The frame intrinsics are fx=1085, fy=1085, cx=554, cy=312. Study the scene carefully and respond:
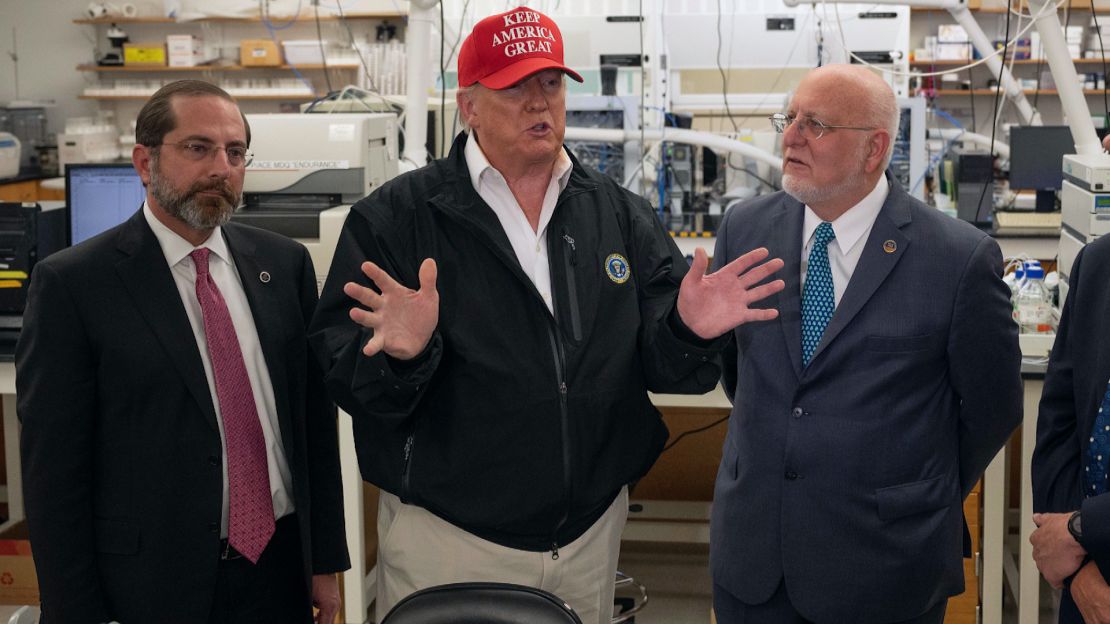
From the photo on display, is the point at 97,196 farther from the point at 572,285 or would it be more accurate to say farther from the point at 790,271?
the point at 790,271

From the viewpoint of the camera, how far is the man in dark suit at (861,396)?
5.57 feet

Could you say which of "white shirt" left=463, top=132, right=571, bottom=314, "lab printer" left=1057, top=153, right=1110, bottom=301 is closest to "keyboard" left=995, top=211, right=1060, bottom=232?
"lab printer" left=1057, top=153, right=1110, bottom=301

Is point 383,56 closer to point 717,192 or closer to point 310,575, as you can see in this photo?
point 717,192

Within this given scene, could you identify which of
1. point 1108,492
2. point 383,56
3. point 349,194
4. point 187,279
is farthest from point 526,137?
point 383,56

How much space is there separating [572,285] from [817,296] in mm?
404

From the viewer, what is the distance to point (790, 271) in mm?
1803

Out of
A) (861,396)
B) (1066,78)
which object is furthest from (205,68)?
(861,396)

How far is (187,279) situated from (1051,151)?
12.0 feet

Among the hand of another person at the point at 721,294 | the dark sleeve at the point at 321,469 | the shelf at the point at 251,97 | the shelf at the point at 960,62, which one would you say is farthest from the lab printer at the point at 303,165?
the shelf at the point at 960,62

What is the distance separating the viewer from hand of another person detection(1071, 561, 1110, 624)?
1.57m

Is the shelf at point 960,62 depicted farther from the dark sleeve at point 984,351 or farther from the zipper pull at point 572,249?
the zipper pull at point 572,249

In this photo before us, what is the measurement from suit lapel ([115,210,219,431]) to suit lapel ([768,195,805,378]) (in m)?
0.91

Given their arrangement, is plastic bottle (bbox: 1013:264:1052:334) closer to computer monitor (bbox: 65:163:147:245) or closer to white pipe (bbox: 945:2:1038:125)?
white pipe (bbox: 945:2:1038:125)

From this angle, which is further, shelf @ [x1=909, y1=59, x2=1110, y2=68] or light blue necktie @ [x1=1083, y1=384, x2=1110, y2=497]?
shelf @ [x1=909, y1=59, x2=1110, y2=68]
